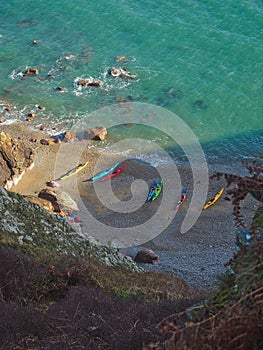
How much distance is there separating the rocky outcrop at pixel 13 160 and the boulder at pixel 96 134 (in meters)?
5.28

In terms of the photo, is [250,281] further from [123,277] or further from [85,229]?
[85,229]

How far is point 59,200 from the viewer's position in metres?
35.4

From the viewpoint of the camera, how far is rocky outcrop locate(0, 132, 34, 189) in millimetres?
36625

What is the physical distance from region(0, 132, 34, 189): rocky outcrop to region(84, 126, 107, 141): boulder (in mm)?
5285

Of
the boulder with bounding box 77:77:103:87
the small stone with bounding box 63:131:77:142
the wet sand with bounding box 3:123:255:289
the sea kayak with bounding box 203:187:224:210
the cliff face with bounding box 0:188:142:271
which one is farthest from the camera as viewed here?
the boulder with bounding box 77:77:103:87

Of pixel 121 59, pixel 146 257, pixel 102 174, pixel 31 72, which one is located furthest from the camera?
pixel 121 59

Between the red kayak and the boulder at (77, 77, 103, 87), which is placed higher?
the boulder at (77, 77, 103, 87)

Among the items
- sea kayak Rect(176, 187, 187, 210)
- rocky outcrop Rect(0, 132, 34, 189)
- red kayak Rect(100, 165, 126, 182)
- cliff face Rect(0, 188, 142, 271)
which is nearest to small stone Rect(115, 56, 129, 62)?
red kayak Rect(100, 165, 126, 182)

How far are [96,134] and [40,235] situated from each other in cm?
2146

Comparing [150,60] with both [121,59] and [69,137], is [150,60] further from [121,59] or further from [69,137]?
[69,137]

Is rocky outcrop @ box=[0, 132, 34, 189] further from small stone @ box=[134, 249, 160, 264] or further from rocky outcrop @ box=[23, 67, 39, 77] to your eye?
rocky outcrop @ box=[23, 67, 39, 77]

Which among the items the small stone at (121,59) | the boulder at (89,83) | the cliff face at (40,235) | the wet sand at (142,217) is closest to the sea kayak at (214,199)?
the wet sand at (142,217)

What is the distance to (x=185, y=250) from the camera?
3161 cm

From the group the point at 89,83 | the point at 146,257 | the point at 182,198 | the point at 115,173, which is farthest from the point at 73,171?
the point at 89,83
